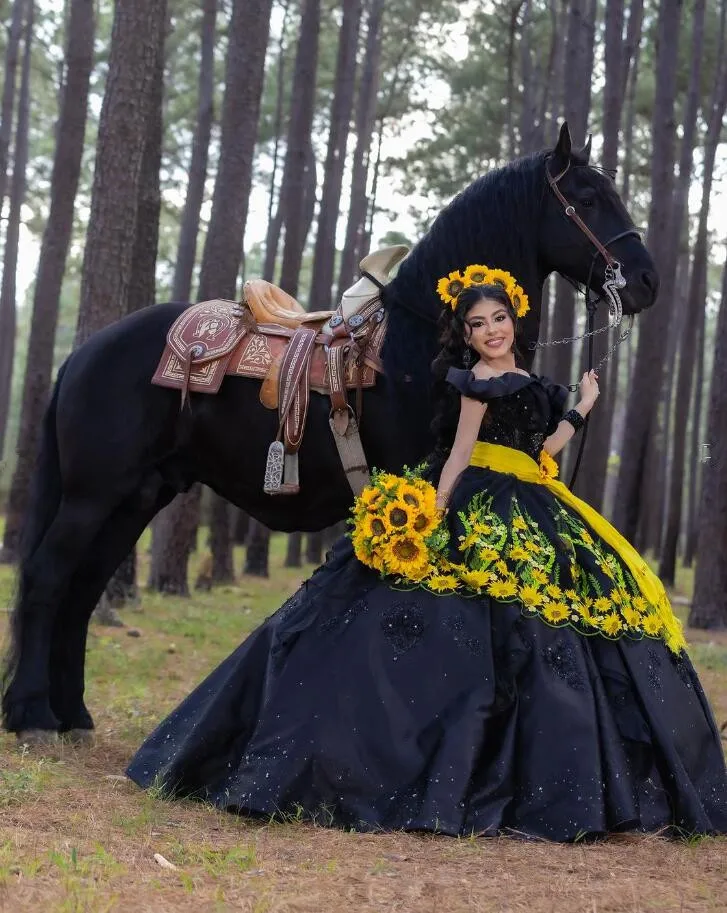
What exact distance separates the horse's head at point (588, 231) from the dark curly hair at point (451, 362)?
2.17 ft

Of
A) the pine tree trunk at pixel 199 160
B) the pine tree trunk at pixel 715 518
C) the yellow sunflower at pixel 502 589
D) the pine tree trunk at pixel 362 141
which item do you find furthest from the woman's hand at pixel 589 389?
the pine tree trunk at pixel 362 141

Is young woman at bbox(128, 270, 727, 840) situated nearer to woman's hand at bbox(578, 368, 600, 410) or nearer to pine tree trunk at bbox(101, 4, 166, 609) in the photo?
woman's hand at bbox(578, 368, 600, 410)

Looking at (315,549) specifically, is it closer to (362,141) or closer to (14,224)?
(362,141)

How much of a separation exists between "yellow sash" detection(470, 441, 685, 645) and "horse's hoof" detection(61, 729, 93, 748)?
8.15 feet

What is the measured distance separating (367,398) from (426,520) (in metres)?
1.03

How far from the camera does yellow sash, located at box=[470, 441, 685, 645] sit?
4.59 m

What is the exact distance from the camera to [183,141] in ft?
87.5

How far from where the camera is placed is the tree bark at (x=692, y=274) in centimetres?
1775

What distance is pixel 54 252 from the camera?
15.0 m

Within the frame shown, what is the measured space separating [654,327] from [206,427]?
1037 cm

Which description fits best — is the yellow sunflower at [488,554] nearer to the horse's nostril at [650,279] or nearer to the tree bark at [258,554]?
the horse's nostril at [650,279]

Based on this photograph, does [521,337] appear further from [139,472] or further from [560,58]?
[560,58]

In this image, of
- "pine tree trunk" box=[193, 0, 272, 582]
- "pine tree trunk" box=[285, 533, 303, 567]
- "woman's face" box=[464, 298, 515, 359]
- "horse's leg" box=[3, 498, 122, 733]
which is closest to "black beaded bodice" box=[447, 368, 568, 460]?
"woman's face" box=[464, 298, 515, 359]

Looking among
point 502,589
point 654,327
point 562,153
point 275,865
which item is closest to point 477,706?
point 502,589
